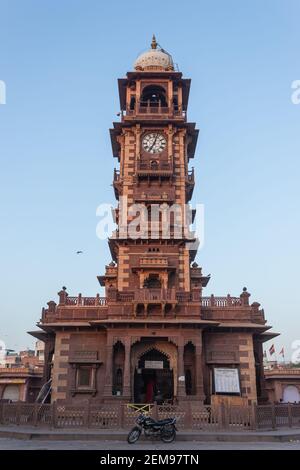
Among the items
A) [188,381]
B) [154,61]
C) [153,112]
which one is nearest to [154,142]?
[153,112]

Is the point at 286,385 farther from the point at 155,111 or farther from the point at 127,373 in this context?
the point at 155,111

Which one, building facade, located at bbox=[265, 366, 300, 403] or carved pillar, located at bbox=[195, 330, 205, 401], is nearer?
carved pillar, located at bbox=[195, 330, 205, 401]

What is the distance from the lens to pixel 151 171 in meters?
31.5

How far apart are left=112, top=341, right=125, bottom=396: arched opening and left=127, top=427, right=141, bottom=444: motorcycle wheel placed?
10594 millimetres

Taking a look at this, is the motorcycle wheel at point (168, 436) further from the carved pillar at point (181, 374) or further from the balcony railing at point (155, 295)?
the balcony railing at point (155, 295)

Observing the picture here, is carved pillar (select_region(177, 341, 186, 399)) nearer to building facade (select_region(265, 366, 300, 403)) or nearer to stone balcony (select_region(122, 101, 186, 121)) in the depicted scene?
stone balcony (select_region(122, 101, 186, 121))

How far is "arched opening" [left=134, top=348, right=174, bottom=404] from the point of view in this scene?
2678cm

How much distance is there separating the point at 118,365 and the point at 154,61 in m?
24.6

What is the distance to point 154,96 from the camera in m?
36.4

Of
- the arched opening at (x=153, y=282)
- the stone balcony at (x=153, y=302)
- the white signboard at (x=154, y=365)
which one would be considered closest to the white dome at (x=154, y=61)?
the stone balcony at (x=153, y=302)

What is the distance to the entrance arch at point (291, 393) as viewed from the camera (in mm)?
41781

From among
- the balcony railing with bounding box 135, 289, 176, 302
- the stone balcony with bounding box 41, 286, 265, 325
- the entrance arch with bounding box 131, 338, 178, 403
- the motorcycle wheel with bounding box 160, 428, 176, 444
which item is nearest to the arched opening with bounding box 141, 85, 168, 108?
the stone balcony with bounding box 41, 286, 265, 325
